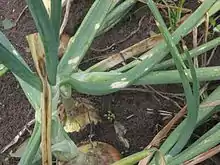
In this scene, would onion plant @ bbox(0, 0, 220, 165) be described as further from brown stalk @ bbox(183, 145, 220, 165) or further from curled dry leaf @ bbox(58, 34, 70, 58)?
curled dry leaf @ bbox(58, 34, 70, 58)

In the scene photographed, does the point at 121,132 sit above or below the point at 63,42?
below

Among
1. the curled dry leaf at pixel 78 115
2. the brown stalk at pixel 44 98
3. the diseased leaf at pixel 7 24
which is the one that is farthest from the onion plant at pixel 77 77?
the diseased leaf at pixel 7 24

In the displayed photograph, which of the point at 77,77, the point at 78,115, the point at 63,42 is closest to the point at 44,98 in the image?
the point at 77,77

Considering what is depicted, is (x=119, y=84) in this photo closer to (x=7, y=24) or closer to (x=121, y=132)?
(x=121, y=132)

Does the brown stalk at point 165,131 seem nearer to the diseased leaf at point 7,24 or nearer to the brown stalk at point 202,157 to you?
the brown stalk at point 202,157

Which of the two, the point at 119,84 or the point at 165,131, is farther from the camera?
the point at 165,131


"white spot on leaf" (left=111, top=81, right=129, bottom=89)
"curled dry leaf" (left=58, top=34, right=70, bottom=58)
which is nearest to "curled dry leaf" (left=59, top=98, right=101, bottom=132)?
"curled dry leaf" (left=58, top=34, right=70, bottom=58)
